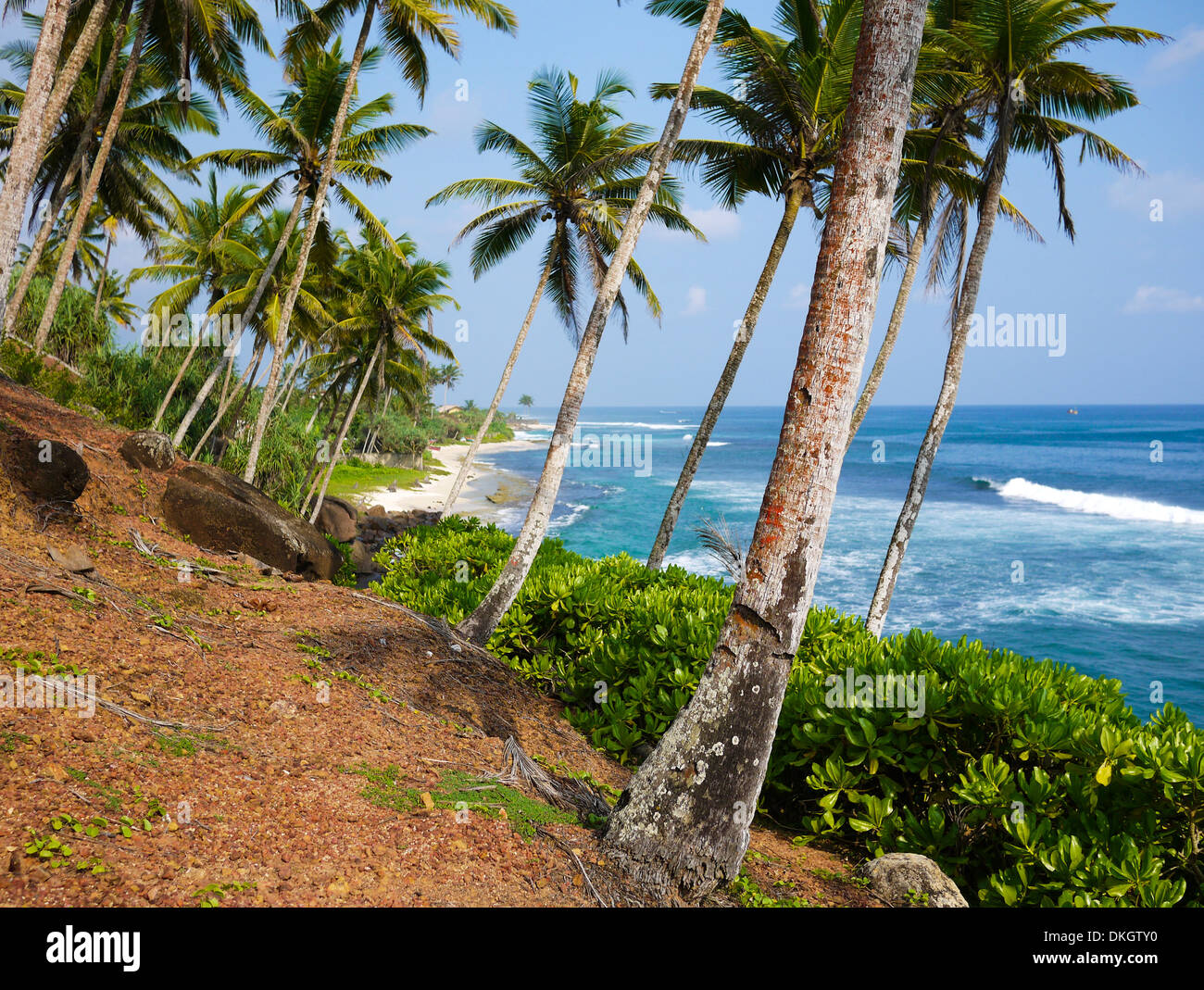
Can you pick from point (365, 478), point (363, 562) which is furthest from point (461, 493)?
point (363, 562)

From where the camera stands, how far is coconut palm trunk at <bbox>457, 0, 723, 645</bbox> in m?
8.18

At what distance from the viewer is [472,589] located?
378 inches

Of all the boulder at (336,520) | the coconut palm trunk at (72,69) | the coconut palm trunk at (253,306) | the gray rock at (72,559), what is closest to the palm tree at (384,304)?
the boulder at (336,520)

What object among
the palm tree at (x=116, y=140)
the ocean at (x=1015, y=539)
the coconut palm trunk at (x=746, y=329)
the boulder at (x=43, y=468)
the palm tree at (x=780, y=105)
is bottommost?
the ocean at (x=1015, y=539)

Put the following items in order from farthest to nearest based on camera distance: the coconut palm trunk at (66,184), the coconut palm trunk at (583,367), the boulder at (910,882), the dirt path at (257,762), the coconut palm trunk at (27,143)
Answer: the coconut palm trunk at (66,184), the coconut palm trunk at (27,143), the coconut palm trunk at (583,367), the boulder at (910,882), the dirt path at (257,762)

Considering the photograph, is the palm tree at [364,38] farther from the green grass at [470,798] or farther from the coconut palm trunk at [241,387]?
the green grass at [470,798]

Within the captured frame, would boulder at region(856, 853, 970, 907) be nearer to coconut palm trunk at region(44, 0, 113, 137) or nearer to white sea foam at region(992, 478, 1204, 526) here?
coconut palm trunk at region(44, 0, 113, 137)

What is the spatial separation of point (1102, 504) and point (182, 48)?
53.3 meters

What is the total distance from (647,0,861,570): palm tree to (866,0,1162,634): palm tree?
63.6 inches

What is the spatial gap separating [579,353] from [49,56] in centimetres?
780

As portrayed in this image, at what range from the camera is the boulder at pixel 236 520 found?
408 inches

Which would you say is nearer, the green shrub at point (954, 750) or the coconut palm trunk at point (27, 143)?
the green shrub at point (954, 750)

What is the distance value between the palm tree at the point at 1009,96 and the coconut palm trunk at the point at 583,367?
14.4 feet
